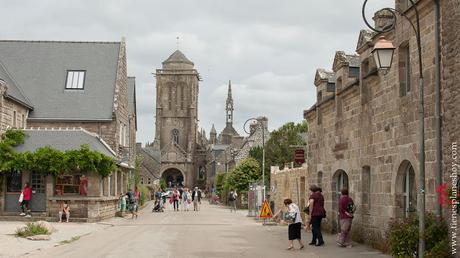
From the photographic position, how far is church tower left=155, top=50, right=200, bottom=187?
124375mm

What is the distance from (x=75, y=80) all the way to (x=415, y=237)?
30927 millimetres

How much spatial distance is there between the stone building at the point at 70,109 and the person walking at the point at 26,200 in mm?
542

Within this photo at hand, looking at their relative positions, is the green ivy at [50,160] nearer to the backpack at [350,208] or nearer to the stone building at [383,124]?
the stone building at [383,124]

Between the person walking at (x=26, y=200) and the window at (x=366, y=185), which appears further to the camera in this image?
the person walking at (x=26, y=200)

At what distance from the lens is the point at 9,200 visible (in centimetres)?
3166

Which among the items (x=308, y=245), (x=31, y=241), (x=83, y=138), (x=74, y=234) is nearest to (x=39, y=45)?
(x=83, y=138)

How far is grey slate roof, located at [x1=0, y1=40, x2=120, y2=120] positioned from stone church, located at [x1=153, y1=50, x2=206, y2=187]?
81.5m

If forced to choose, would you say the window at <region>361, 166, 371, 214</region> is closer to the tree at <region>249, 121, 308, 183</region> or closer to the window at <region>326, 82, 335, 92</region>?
the window at <region>326, 82, 335, 92</region>

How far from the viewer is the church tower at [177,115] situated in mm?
124375

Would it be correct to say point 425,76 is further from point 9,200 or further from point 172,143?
point 172,143

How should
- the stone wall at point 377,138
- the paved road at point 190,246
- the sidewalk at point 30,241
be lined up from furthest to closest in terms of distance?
1. the sidewalk at point 30,241
2. the paved road at point 190,246
3. the stone wall at point 377,138

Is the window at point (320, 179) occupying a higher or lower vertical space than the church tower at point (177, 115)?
lower

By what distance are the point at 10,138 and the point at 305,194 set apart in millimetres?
14162

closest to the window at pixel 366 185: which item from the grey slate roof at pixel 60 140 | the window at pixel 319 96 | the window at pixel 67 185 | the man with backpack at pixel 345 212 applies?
the man with backpack at pixel 345 212
